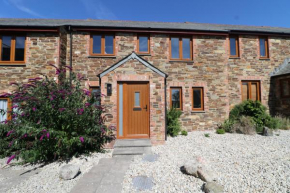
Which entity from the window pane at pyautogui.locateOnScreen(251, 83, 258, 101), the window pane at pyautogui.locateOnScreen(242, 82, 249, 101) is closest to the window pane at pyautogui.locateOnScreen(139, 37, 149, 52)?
the window pane at pyautogui.locateOnScreen(242, 82, 249, 101)

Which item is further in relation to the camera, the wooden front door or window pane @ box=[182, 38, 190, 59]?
window pane @ box=[182, 38, 190, 59]

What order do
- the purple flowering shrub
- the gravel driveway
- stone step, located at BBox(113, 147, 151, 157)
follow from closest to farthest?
the gravel driveway, the purple flowering shrub, stone step, located at BBox(113, 147, 151, 157)

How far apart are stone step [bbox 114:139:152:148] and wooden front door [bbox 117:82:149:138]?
22 centimetres

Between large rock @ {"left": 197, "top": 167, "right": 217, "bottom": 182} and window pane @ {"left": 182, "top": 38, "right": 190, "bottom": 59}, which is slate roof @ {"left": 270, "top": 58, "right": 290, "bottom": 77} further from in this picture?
large rock @ {"left": 197, "top": 167, "right": 217, "bottom": 182}

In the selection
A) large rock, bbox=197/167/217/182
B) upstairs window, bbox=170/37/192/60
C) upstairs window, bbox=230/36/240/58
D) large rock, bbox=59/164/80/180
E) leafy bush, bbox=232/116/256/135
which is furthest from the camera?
upstairs window, bbox=230/36/240/58

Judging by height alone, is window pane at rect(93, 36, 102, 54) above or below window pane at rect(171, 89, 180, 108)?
above

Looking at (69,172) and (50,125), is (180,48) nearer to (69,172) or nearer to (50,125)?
(50,125)

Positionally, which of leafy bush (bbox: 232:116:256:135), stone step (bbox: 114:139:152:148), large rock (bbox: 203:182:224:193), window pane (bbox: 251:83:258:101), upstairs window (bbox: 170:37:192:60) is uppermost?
upstairs window (bbox: 170:37:192:60)

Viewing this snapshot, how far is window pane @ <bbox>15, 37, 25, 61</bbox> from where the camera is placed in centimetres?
759

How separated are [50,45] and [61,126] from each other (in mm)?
5389

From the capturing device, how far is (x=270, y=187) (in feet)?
9.32

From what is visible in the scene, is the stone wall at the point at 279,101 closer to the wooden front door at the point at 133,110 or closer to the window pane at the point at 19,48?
the wooden front door at the point at 133,110

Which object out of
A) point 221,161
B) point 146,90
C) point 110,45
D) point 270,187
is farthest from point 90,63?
point 270,187

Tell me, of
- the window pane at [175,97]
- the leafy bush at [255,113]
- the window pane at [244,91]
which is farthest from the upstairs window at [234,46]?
the window pane at [175,97]
